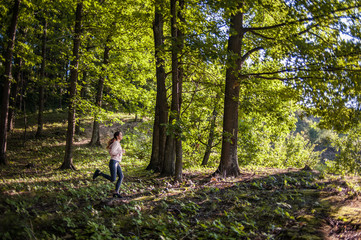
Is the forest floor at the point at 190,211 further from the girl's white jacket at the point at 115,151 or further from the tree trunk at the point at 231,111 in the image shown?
the girl's white jacket at the point at 115,151

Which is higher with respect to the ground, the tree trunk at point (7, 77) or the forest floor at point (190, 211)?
the tree trunk at point (7, 77)

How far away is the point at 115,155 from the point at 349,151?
59.7ft

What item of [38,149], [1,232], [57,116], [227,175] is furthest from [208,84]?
[57,116]

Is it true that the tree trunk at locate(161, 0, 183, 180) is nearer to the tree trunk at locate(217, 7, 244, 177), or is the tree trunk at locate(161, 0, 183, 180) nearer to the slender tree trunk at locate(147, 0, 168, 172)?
the slender tree trunk at locate(147, 0, 168, 172)

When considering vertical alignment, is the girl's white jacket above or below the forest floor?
above

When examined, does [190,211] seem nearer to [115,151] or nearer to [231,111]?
[115,151]

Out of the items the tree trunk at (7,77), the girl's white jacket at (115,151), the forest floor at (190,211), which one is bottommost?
the forest floor at (190,211)

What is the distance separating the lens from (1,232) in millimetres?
3375

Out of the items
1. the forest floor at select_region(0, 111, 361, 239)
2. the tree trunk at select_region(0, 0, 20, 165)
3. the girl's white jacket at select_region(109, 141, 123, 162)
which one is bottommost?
the forest floor at select_region(0, 111, 361, 239)

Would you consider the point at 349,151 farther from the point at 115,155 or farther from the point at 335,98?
the point at 115,155

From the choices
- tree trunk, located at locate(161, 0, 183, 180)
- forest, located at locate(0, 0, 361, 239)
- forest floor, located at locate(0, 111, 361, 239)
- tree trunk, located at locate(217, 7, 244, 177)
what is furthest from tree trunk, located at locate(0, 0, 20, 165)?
tree trunk, located at locate(217, 7, 244, 177)

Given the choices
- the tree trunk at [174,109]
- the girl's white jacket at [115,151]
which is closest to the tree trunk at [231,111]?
the tree trunk at [174,109]

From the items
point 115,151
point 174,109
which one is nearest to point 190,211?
point 115,151

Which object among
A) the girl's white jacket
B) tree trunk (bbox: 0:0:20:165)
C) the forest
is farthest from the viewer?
tree trunk (bbox: 0:0:20:165)
